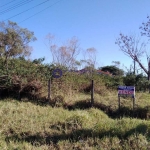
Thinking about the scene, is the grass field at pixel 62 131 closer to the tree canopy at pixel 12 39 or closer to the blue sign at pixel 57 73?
the blue sign at pixel 57 73

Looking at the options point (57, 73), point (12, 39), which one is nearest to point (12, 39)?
point (12, 39)

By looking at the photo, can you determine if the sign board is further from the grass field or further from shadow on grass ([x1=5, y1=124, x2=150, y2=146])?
shadow on grass ([x1=5, y1=124, x2=150, y2=146])

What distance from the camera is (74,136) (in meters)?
5.28

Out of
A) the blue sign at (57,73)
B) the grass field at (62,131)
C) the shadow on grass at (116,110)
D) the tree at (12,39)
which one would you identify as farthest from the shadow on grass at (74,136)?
the tree at (12,39)

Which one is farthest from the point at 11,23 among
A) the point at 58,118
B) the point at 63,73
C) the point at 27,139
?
the point at 27,139

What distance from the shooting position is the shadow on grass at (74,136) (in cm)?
505

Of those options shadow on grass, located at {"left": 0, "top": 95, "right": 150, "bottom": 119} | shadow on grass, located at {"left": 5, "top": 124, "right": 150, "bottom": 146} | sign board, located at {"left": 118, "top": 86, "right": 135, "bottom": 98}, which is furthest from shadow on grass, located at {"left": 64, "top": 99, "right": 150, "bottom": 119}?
shadow on grass, located at {"left": 5, "top": 124, "right": 150, "bottom": 146}

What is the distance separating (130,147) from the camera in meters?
4.62

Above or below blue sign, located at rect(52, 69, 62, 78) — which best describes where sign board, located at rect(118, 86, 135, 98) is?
below

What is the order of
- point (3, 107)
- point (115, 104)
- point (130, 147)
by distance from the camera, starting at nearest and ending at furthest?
point (130, 147) < point (3, 107) < point (115, 104)

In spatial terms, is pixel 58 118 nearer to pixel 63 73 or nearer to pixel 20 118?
pixel 20 118

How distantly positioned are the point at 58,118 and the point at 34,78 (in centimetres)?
365

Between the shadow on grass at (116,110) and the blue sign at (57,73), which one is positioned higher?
the blue sign at (57,73)

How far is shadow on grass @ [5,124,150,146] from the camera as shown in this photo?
5.05 meters
